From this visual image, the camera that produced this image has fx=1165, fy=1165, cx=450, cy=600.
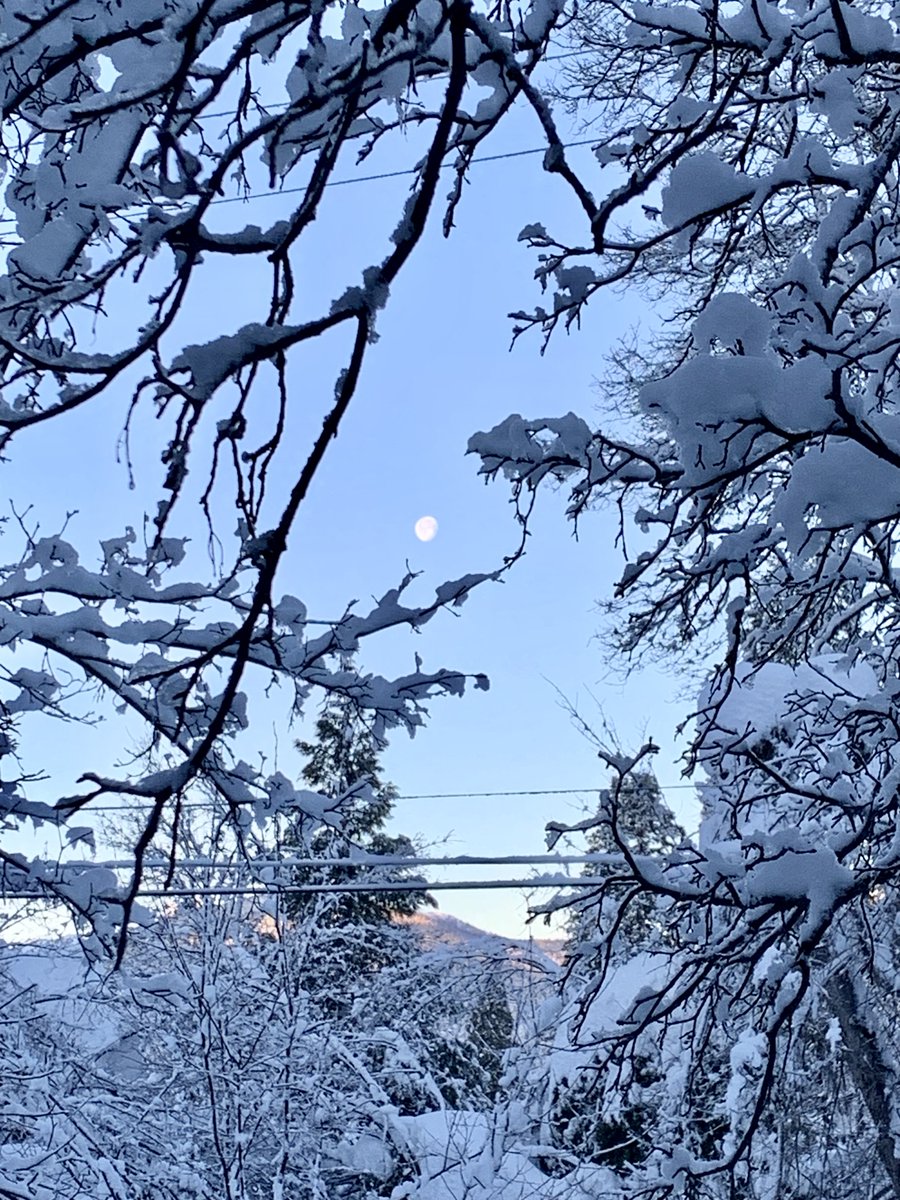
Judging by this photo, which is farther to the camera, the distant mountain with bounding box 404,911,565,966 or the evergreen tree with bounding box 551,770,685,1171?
the distant mountain with bounding box 404,911,565,966

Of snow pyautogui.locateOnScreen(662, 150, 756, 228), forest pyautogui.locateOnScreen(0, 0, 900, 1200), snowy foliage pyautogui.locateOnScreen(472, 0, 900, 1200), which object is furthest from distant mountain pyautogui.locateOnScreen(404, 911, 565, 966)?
Result: snow pyautogui.locateOnScreen(662, 150, 756, 228)

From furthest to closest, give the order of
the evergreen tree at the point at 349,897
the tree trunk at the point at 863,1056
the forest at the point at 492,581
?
1. the evergreen tree at the point at 349,897
2. the tree trunk at the point at 863,1056
3. the forest at the point at 492,581

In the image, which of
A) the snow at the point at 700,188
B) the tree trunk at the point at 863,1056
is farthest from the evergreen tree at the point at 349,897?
the snow at the point at 700,188

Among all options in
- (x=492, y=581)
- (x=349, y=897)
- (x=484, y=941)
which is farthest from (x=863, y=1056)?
(x=349, y=897)

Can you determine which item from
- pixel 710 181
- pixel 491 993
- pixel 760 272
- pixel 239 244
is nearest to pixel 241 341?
pixel 239 244

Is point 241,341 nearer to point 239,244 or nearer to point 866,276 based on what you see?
point 239,244

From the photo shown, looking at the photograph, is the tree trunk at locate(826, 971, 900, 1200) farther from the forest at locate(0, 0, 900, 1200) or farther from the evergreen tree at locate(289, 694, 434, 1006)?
the evergreen tree at locate(289, 694, 434, 1006)

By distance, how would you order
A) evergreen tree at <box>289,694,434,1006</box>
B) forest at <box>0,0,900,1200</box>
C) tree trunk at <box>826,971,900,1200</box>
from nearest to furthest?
forest at <box>0,0,900,1200</box> < tree trunk at <box>826,971,900,1200</box> < evergreen tree at <box>289,694,434,1006</box>

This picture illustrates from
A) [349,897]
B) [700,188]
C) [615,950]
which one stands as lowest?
[615,950]

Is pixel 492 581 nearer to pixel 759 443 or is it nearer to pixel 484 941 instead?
pixel 759 443

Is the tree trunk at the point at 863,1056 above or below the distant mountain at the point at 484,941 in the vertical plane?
below

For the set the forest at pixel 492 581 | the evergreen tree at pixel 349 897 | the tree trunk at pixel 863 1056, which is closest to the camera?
the forest at pixel 492 581

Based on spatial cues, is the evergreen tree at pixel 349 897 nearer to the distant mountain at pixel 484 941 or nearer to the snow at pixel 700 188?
the distant mountain at pixel 484 941

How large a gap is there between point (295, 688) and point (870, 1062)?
6860 mm
